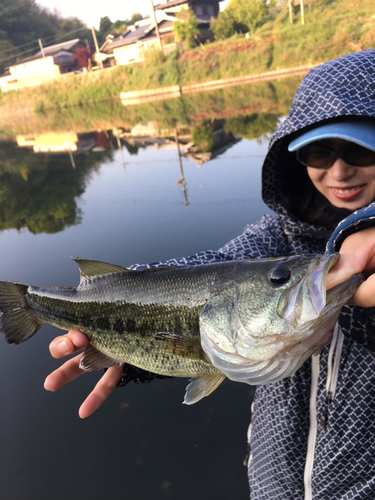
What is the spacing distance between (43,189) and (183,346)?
39.5ft

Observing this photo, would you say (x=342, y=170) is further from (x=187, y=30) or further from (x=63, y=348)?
(x=187, y=30)

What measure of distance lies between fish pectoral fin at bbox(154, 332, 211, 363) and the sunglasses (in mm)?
1362

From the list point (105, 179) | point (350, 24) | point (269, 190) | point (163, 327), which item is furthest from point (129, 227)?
point (350, 24)

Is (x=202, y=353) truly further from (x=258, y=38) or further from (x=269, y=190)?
(x=258, y=38)

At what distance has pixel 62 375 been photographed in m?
1.88

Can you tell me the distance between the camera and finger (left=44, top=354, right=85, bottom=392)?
5.96 feet

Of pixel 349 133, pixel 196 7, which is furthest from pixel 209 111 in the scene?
pixel 196 7

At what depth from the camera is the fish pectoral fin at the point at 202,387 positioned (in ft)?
5.02

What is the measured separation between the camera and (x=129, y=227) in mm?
7926

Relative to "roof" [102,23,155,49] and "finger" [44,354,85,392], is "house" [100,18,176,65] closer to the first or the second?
"roof" [102,23,155,49]

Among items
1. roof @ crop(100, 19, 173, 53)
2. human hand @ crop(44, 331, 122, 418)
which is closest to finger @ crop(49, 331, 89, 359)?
human hand @ crop(44, 331, 122, 418)

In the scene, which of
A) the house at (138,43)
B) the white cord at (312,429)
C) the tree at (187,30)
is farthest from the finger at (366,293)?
the house at (138,43)

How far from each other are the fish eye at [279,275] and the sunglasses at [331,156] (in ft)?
3.36

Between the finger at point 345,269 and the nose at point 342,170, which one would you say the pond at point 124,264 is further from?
the finger at point 345,269
